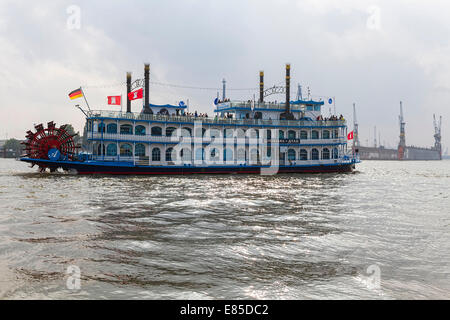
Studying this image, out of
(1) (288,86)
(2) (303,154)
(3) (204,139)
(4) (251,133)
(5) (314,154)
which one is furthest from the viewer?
(1) (288,86)

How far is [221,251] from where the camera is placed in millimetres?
7832

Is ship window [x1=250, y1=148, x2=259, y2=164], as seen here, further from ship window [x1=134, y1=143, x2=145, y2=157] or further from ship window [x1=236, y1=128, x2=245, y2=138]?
ship window [x1=134, y1=143, x2=145, y2=157]

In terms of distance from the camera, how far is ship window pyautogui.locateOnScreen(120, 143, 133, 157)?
33594mm

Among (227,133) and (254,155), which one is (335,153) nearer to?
(254,155)

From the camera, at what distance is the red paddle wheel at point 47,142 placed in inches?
1313

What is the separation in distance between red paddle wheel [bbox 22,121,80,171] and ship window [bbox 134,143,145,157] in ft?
17.9

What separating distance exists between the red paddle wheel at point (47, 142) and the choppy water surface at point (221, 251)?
20.8m

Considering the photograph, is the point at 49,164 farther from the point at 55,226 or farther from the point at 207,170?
the point at 55,226

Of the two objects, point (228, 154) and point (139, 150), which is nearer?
point (139, 150)

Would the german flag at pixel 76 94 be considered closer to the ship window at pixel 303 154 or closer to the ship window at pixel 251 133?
the ship window at pixel 251 133

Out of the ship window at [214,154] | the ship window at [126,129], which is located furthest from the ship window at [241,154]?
the ship window at [126,129]

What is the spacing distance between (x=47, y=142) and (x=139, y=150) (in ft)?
28.1

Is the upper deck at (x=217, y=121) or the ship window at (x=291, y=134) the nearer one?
the upper deck at (x=217, y=121)

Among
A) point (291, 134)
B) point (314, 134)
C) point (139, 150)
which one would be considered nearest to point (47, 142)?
point (139, 150)
